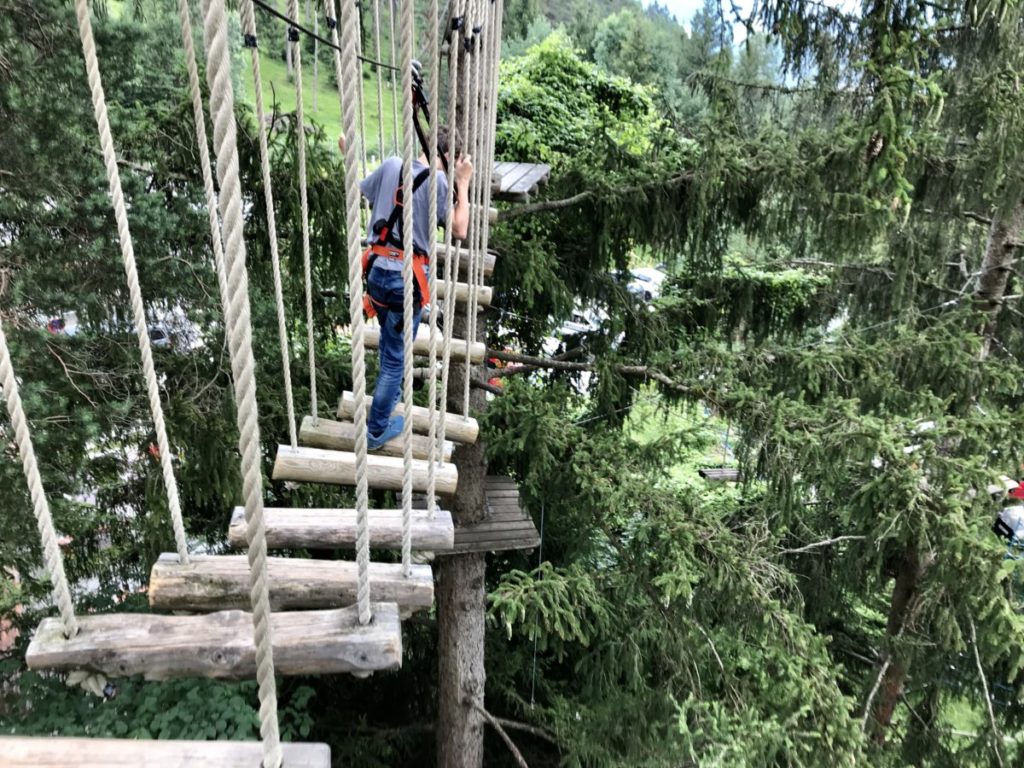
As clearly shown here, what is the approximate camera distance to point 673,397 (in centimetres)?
388

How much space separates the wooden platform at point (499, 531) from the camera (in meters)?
3.51

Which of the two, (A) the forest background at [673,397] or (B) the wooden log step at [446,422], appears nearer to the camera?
(B) the wooden log step at [446,422]

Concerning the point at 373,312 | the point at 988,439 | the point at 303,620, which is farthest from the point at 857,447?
the point at 303,620

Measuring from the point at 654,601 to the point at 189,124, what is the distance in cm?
338

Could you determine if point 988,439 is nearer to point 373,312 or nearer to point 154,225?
point 373,312

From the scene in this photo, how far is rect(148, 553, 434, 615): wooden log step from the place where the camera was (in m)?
1.49

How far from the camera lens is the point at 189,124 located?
3320mm

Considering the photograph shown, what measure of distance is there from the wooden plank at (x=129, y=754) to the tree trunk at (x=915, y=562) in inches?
146

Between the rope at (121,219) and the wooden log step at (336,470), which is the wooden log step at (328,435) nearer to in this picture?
the wooden log step at (336,470)

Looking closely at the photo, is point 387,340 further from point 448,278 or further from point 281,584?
point 281,584

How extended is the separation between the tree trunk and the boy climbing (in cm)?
308

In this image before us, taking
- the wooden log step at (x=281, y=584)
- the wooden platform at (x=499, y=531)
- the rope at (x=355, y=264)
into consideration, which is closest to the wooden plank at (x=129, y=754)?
the rope at (x=355, y=264)

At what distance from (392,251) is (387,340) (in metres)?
0.35

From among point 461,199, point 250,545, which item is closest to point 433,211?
point 461,199
